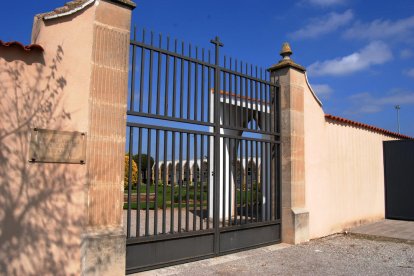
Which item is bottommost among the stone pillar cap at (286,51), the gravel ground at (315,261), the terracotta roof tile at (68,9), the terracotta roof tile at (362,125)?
the gravel ground at (315,261)

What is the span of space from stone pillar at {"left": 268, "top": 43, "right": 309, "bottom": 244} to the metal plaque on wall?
440 centimetres

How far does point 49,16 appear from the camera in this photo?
182 inches

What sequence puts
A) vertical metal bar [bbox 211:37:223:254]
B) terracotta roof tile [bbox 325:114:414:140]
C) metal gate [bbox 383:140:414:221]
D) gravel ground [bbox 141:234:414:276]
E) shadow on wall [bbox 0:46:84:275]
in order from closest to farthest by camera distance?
shadow on wall [bbox 0:46:84:275] → gravel ground [bbox 141:234:414:276] → vertical metal bar [bbox 211:37:223:254] → terracotta roof tile [bbox 325:114:414:140] → metal gate [bbox 383:140:414:221]

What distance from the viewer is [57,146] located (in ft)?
14.8

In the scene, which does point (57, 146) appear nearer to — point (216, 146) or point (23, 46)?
point (23, 46)

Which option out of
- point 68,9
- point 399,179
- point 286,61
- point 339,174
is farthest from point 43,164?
point 399,179

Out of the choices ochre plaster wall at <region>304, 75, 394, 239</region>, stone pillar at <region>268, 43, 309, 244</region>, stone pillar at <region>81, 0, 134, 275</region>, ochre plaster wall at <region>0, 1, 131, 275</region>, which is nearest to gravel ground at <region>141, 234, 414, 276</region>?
stone pillar at <region>268, 43, 309, 244</region>

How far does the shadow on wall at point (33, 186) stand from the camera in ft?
13.7

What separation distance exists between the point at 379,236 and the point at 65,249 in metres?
6.85

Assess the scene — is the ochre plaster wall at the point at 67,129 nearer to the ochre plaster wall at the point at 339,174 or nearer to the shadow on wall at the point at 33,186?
the shadow on wall at the point at 33,186

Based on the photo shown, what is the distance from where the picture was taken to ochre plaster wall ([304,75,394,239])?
26.7 ft

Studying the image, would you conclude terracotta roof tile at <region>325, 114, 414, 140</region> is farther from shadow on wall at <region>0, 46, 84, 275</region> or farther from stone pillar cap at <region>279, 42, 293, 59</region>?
shadow on wall at <region>0, 46, 84, 275</region>

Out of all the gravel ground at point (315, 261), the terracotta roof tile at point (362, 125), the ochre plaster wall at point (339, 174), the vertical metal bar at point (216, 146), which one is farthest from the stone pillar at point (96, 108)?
the terracotta roof tile at point (362, 125)

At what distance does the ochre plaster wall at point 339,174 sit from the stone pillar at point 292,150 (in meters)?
0.28
